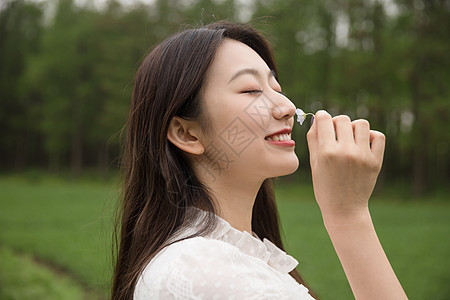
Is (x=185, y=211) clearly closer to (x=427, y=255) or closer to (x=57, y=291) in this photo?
(x=57, y=291)

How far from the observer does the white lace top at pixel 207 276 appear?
1274 mm

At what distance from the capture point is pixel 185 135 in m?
1.77

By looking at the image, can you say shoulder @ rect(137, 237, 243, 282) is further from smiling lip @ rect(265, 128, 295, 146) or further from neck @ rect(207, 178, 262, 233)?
smiling lip @ rect(265, 128, 295, 146)

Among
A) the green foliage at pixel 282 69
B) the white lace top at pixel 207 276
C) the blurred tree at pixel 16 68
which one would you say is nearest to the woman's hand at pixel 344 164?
the white lace top at pixel 207 276

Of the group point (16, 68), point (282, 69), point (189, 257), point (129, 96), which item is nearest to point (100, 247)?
point (189, 257)

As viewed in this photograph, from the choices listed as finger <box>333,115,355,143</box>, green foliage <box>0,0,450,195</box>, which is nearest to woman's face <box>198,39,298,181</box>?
finger <box>333,115,355,143</box>

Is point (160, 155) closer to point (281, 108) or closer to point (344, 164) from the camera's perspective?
point (281, 108)

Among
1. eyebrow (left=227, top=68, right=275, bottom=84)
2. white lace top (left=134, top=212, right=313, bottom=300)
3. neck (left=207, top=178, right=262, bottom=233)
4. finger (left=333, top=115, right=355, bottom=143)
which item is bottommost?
white lace top (left=134, top=212, right=313, bottom=300)

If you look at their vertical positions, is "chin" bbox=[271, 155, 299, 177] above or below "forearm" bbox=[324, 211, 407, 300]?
above

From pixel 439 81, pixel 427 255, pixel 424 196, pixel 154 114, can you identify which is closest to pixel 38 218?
pixel 427 255

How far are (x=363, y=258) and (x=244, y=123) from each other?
2.02 ft

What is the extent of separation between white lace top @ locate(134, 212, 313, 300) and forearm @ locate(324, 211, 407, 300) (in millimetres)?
181

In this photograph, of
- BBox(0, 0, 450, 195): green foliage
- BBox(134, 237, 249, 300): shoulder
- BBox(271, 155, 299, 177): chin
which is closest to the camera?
BBox(134, 237, 249, 300): shoulder

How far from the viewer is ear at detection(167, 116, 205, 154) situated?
174 cm
